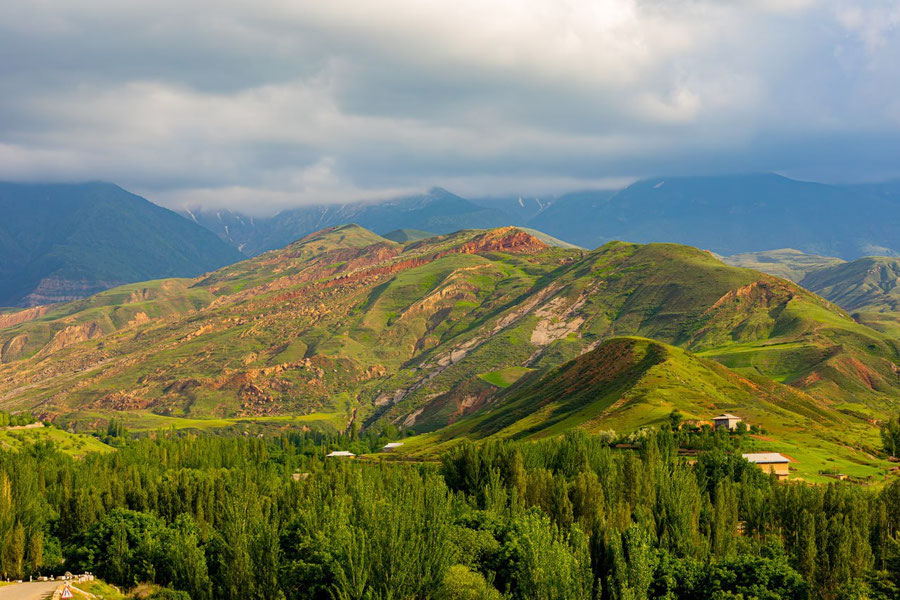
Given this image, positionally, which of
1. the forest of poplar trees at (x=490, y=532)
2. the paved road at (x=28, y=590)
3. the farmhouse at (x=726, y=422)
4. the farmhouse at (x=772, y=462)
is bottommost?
the paved road at (x=28, y=590)

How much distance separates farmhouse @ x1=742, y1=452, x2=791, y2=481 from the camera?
114 metres

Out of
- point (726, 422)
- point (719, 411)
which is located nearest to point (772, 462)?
point (726, 422)

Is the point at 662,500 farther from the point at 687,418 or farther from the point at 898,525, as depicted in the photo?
the point at 687,418

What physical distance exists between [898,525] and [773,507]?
12.9m

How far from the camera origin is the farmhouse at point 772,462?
114 meters

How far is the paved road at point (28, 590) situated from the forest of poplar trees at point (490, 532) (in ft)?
34.9

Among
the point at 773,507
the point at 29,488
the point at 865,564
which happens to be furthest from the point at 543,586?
the point at 29,488

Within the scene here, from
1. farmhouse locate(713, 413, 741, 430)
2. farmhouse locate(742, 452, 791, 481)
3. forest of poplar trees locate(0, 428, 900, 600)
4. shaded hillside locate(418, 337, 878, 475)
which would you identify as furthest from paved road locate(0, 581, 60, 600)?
farmhouse locate(713, 413, 741, 430)

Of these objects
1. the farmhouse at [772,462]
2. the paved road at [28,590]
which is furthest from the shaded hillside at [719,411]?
the paved road at [28,590]

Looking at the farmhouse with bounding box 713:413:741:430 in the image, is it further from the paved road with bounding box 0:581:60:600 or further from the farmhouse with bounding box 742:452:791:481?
the paved road with bounding box 0:581:60:600

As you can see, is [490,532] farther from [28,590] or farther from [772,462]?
[772,462]

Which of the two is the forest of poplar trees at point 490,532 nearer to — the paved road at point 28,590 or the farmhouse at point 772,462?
the farmhouse at point 772,462

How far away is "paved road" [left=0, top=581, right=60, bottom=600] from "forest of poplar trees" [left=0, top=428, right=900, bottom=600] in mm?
10651

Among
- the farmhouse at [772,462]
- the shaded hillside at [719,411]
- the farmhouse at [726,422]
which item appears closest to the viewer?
the farmhouse at [772,462]
